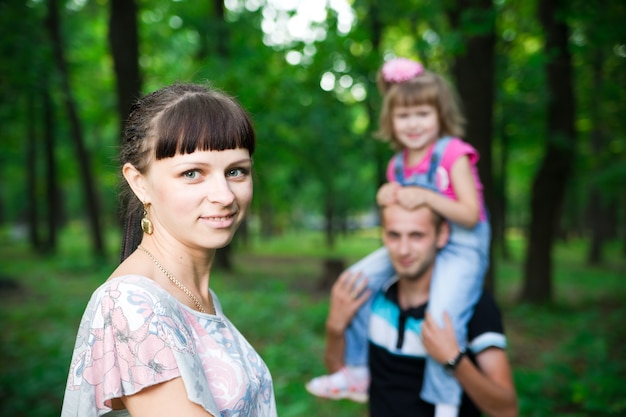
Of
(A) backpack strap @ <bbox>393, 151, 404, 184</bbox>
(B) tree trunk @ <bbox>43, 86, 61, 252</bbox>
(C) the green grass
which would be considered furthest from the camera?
(B) tree trunk @ <bbox>43, 86, 61, 252</bbox>

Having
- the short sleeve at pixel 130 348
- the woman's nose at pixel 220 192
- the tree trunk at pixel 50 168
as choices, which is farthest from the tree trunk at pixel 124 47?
the tree trunk at pixel 50 168

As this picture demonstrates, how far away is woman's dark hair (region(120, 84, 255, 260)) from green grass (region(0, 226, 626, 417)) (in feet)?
13.7

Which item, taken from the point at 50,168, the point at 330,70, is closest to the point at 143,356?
the point at 330,70

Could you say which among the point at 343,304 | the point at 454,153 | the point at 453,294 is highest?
the point at 454,153

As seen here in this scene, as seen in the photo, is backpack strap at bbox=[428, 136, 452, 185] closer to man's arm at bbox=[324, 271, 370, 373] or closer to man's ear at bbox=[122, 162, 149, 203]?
man's arm at bbox=[324, 271, 370, 373]

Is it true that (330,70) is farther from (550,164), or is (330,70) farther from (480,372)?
(480,372)

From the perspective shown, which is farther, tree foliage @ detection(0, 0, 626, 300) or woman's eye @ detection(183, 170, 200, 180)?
tree foliage @ detection(0, 0, 626, 300)

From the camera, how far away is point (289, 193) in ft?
67.8

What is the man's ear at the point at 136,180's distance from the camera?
4.78 feet

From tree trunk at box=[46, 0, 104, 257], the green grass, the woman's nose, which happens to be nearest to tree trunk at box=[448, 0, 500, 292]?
the green grass

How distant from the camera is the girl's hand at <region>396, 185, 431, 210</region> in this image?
2.57 m

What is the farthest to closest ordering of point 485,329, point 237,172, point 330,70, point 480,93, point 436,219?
point 330,70 → point 480,93 → point 436,219 → point 485,329 → point 237,172

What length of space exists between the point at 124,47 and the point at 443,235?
263 inches

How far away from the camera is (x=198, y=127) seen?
1364 mm
